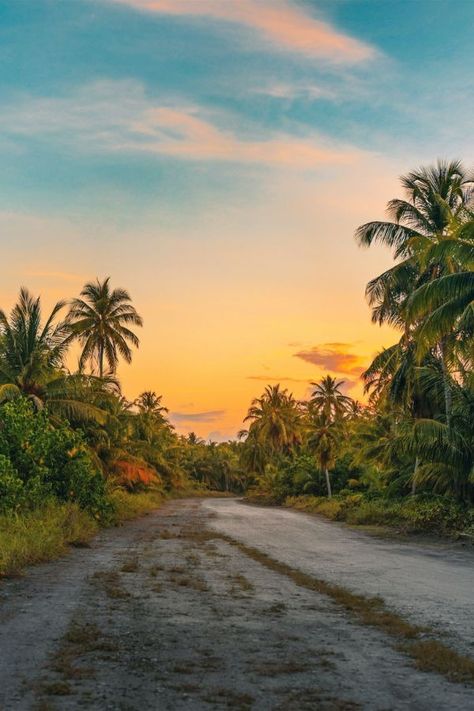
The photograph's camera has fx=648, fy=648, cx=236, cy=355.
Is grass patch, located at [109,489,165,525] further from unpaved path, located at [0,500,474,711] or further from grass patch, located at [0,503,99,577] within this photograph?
unpaved path, located at [0,500,474,711]

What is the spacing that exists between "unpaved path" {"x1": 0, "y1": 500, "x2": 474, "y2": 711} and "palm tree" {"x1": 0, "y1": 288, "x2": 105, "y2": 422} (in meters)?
14.2

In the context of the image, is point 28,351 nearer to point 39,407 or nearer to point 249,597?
point 39,407

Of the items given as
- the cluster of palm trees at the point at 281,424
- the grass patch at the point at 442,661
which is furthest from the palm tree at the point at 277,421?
the grass patch at the point at 442,661

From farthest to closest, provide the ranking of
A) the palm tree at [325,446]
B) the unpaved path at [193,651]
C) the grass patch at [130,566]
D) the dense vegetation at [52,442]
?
the palm tree at [325,446], the dense vegetation at [52,442], the grass patch at [130,566], the unpaved path at [193,651]

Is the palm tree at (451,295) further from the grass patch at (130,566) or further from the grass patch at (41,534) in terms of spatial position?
the grass patch at (41,534)

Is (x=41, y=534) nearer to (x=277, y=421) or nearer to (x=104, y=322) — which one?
(x=104, y=322)

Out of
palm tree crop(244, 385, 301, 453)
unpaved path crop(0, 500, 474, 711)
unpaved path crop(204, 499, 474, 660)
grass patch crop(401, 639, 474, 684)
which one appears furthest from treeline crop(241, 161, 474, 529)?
palm tree crop(244, 385, 301, 453)

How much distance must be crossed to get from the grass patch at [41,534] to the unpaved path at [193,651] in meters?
1.50

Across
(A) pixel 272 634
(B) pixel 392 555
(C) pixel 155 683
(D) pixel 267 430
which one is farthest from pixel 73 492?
(D) pixel 267 430

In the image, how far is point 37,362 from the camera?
2408 centimetres

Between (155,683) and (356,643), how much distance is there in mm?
2320

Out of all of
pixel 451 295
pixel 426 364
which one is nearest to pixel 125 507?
pixel 426 364

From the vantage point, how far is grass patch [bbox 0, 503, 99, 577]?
12.2 meters

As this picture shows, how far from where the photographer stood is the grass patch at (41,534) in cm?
1217
